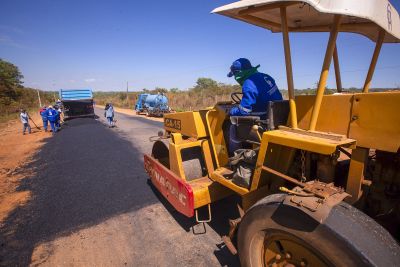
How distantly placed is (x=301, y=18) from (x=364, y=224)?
2.18 metres

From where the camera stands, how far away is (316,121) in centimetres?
214

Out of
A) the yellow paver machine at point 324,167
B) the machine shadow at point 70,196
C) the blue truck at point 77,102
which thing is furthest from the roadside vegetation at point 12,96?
the yellow paver machine at point 324,167

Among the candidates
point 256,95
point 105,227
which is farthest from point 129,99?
point 256,95

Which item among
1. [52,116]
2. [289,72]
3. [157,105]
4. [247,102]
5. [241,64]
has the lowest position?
[52,116]

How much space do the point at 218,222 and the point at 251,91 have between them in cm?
206

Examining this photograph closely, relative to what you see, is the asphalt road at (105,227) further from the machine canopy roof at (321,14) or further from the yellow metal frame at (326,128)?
the machine canopy roof at (321,14)

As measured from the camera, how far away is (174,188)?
346 cm

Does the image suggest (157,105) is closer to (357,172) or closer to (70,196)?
(70,196)

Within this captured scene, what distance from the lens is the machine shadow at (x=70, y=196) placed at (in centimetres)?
361

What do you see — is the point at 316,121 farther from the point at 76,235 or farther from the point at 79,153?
the point at 79,153

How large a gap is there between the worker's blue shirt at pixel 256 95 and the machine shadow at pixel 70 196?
2.68m

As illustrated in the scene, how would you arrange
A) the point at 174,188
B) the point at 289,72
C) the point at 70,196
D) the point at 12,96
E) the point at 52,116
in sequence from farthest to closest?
the point at 12,96
the point at 52,116
the point at 70,196
the point at 174,188
the point at 289,72

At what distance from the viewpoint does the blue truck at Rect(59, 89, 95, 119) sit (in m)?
19.9

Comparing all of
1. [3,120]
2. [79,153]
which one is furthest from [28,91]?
[79,153]
